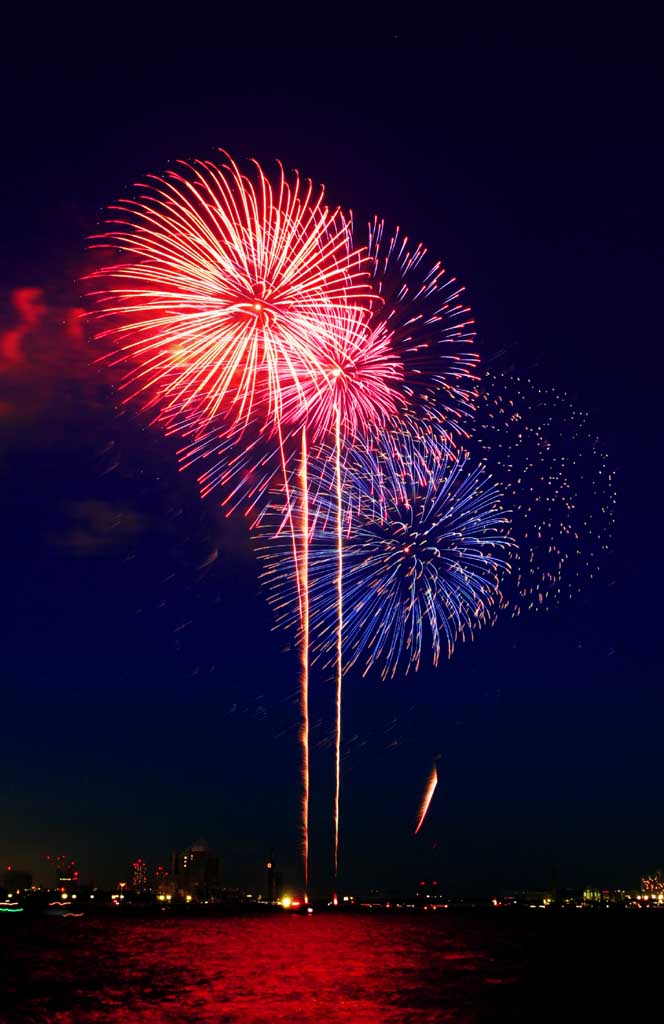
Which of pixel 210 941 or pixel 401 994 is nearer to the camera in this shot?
pixel 401 994

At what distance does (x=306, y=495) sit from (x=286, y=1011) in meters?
17.8

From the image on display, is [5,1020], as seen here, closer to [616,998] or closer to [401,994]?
[401,994]

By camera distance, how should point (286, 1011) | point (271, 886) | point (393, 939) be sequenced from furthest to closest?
point (271, 886) → point (393, 939) → point (286, 1011)

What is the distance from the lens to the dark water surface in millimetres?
34781

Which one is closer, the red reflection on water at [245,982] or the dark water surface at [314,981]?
the red reflection on water at [245,982]

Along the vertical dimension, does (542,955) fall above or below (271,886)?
below

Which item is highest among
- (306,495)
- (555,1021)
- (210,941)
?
(306,495)

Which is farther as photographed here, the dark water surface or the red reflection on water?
the dark water surface

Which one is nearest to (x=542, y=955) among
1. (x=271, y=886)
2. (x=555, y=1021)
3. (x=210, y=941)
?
(x=210, y=941)

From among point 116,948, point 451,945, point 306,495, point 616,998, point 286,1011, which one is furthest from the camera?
point 451,945

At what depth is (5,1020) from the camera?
31625 millimetres

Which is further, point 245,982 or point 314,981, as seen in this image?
point 245,982

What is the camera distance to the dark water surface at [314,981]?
3478cm

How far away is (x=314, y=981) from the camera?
45188 millimetres
